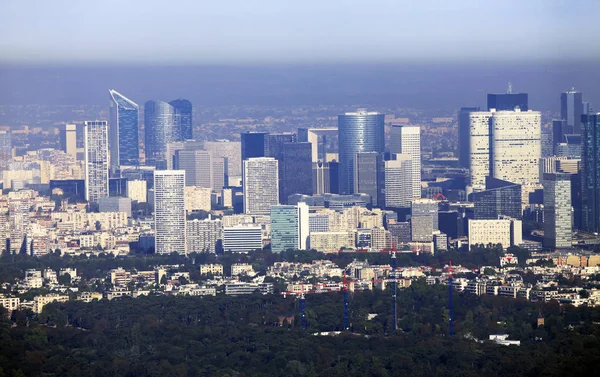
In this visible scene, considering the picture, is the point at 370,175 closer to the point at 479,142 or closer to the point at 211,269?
the point at 479,142

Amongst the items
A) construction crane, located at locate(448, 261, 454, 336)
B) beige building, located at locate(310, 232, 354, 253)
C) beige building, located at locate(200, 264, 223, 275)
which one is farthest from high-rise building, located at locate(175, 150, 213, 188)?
construction crane, located at locate(448, 261, 454, 336)

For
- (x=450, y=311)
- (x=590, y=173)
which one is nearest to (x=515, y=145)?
(x=590, y=173)

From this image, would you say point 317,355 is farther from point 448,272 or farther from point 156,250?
point 156,250

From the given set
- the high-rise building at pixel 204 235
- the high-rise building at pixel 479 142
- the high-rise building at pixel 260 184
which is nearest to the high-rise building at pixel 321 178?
the high-rise building at pixel 260 184

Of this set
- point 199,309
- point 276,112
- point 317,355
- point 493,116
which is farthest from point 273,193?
point 317,355

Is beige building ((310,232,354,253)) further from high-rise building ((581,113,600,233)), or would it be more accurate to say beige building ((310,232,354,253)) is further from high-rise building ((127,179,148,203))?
high-rise building ((127,179,148,203))

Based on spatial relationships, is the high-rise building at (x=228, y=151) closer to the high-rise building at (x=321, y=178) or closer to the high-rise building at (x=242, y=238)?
the high-rise building at (x=321, y=178)
